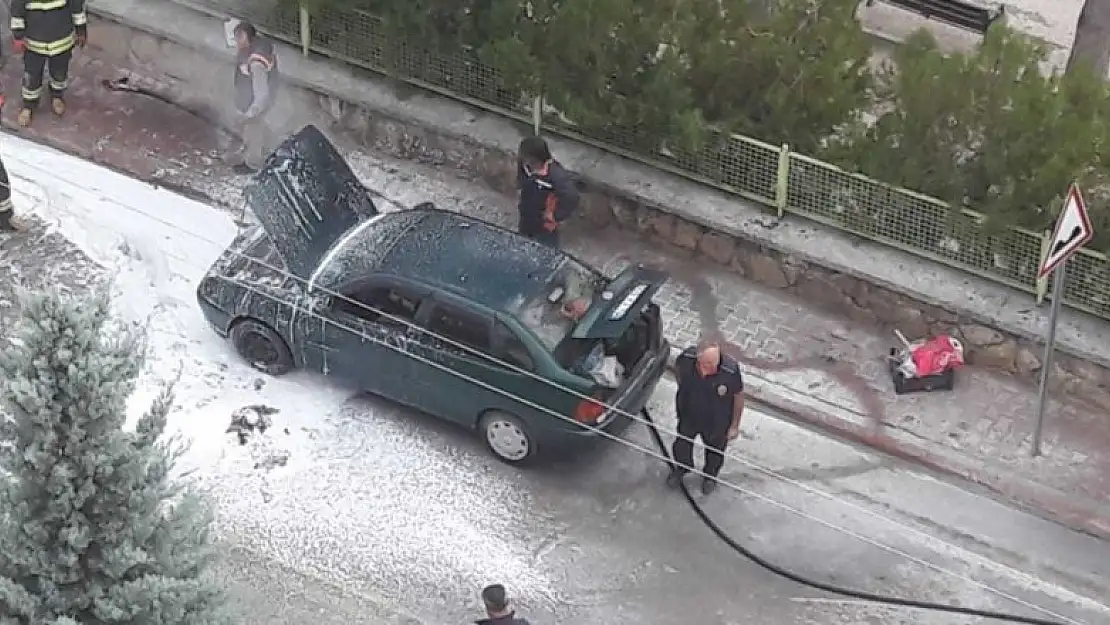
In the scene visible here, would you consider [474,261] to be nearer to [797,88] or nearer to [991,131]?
[797,88]

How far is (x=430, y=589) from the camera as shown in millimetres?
10930

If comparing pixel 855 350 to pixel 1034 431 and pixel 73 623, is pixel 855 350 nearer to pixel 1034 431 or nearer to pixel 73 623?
pixel 1034 431

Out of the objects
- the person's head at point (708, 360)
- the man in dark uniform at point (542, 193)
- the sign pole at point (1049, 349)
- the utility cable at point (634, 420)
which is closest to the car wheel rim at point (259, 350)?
the utility cable at point (634, 420)

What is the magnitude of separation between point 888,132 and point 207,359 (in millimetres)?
5090

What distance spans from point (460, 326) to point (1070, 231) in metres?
3.80

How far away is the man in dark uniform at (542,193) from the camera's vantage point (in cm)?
1272

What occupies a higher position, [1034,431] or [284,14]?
[1034,431]

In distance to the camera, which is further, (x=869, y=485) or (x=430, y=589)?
(x=869, y=485)

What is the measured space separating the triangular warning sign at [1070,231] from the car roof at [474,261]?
3.12 meters

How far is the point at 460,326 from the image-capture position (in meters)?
11.3

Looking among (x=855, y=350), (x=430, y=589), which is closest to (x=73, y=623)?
(x=430, y=589)

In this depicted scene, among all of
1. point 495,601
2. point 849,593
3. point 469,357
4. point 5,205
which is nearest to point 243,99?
point 5,205

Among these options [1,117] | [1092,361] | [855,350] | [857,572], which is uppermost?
[1092,361]

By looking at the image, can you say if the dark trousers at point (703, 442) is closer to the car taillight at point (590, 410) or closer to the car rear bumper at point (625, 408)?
the car rear bumper at point (625, 408)
